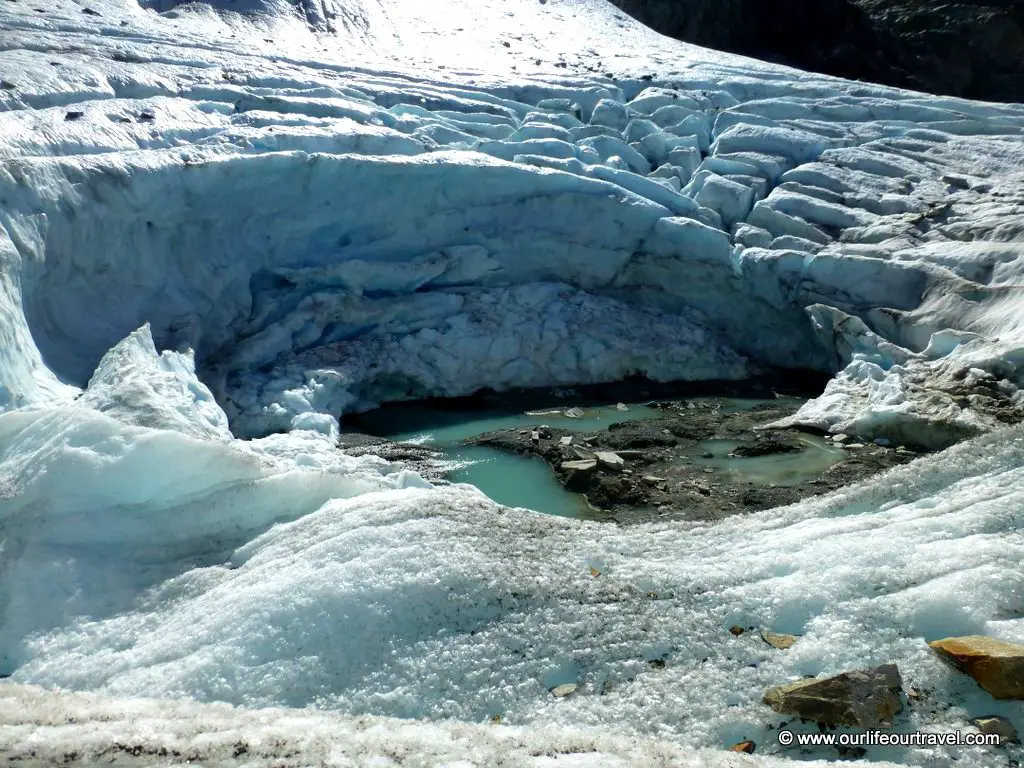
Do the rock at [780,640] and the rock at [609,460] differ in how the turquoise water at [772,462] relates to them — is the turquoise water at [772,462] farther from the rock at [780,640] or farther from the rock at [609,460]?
the rock at [780,640]

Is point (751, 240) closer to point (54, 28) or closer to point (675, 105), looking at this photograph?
point (675, 105)

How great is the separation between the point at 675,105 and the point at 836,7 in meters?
13.3

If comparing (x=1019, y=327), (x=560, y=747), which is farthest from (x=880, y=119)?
(x=560, y=747)

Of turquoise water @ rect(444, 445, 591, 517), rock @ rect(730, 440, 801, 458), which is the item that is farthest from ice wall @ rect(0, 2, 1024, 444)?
turquoise water @ rect(444, 445, 591, 517)

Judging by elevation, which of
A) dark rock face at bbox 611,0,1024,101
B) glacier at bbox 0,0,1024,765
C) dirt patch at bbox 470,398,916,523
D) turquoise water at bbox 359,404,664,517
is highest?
dark rock face at bbox 611,0,1024,101

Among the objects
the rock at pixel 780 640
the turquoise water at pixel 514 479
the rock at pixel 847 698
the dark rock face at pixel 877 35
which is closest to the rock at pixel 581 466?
the turquoise water at pixel 514 479

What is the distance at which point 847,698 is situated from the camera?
93.7 inches

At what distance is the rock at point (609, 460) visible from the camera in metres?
6.23

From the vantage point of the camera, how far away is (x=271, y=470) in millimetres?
3936

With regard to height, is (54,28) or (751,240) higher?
(54,28)

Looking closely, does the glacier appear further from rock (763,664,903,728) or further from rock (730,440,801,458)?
rock (730,440,801,458)

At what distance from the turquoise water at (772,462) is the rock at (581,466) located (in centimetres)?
85

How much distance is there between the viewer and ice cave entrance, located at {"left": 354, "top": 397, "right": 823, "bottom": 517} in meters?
5.98

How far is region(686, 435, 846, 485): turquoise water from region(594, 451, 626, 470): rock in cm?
62
